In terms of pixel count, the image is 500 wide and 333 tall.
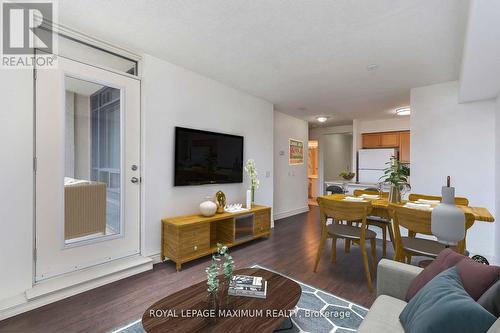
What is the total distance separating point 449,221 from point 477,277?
11.1 inches

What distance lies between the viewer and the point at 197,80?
Answer: 3363mm

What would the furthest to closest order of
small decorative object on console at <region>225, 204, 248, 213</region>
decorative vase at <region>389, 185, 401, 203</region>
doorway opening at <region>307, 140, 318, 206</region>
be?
1. doorway opening at <region>307, 140, 318, 206</region>
2. small decorative object on console at <region>225, 204, 248, 213</region>
3. decorative vase at <region>389, 185, 401, 203</region>

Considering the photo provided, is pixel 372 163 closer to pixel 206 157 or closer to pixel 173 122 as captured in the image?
pixel 206 157

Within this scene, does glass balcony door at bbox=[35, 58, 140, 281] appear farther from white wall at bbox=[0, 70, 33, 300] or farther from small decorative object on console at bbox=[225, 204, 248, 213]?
small decorative object on console at bbox=[225, 204, 248, 213]

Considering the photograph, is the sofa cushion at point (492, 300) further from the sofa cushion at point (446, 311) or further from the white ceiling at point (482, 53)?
the white ceiling at point (482, 53)

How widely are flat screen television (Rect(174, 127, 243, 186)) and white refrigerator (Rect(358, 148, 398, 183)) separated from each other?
11.1ft

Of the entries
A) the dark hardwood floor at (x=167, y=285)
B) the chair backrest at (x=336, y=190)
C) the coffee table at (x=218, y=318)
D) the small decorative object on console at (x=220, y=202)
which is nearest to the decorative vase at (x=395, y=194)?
the dark hardwood floor at (x=167, y=285)

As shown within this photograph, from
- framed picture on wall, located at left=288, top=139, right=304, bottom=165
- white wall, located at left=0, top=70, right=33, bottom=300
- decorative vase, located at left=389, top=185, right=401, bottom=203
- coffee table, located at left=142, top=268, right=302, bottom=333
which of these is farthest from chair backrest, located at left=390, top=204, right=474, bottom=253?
framed picture on wall, located at left=288, top=139, right=304, bottom=165

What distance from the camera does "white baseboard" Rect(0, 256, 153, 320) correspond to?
190cm

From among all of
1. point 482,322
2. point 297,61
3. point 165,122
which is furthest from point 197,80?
point 482,322

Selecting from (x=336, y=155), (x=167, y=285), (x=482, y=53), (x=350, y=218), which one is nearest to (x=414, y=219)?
(x=350, y=218)

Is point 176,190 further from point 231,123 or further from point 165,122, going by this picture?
point 231,123

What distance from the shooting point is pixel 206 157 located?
3430 millimetres

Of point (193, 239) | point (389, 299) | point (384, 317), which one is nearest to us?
point (384, 317)
